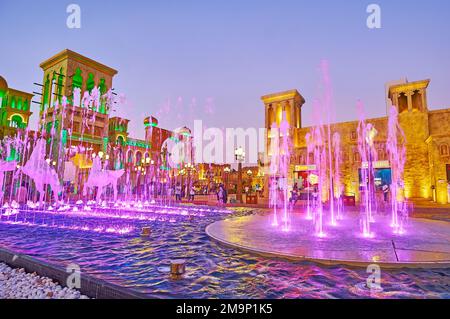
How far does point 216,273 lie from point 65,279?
192 cm

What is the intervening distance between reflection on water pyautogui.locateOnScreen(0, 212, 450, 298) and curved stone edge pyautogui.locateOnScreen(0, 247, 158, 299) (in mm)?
315

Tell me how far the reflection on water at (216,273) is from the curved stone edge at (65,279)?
315 millimetres

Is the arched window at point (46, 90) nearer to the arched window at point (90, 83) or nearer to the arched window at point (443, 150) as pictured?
the arched window at point (90, 83)

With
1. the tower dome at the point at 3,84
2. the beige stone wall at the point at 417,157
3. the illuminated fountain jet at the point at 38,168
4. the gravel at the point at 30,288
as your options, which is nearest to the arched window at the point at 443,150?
the beige stone wall at the point at 417,157

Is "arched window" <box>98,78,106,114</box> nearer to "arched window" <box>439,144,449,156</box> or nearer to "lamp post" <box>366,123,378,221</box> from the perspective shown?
"lamp post" <box>366,123,378,221</box>

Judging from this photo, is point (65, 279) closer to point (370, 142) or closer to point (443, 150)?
point (443, 150)

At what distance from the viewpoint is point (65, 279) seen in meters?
3.24

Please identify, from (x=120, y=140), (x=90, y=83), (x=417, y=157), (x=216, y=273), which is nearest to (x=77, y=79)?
(x=90, y=83)

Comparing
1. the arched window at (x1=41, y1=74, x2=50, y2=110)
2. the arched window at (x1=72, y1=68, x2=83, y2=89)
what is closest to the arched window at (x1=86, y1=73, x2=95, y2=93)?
the arched window at (x1=72, y1=68, x2=83, y2=89)

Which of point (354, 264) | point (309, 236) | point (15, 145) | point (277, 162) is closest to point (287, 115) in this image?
point (277, 162)

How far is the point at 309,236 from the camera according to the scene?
6004mm

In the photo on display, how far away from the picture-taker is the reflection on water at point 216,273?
2.95 m

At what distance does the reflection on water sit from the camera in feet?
9.68
